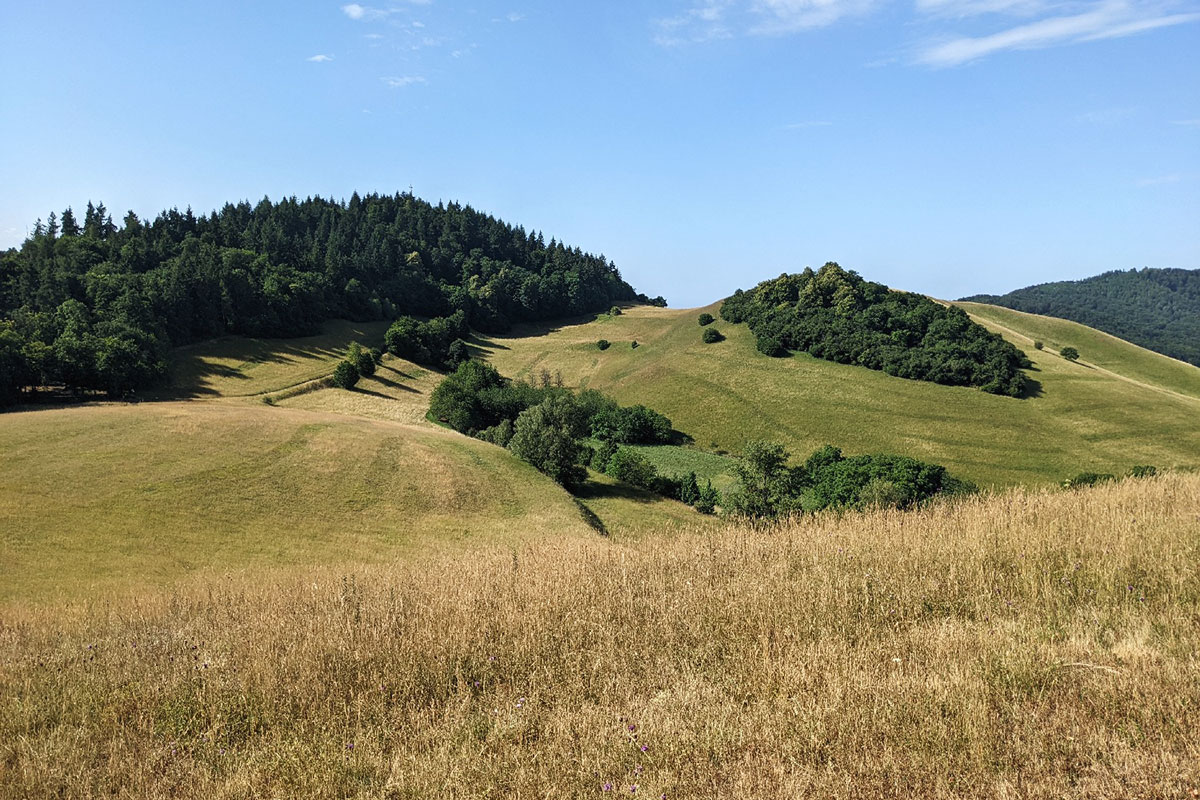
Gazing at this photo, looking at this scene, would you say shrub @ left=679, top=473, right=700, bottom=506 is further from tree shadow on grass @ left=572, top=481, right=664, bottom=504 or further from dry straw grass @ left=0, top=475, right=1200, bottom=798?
dry straw grass @ left=0, top=475, right=1200, bottom=798

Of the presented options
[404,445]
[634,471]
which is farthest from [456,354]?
[404,445]

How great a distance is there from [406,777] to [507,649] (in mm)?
2079

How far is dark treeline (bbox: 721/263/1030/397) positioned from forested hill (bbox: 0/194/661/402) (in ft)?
215

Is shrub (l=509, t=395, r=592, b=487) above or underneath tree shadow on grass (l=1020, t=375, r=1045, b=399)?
underneath

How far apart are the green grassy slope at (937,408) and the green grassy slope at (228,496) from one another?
35026mm

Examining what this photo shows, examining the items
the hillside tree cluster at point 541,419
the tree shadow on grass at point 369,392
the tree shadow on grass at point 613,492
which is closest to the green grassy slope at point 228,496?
the hillside tree cluster at point 541,419

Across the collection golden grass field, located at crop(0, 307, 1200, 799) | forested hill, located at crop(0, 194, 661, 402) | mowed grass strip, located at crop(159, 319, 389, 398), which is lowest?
golden grass field, located at crop(0, 307, 1200, 799)

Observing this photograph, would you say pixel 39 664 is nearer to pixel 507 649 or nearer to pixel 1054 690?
pixel 507 649

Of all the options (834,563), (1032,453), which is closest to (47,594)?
(834,563)

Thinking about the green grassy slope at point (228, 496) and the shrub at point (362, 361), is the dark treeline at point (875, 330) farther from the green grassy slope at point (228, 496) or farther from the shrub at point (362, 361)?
the shrub at point (362, 361)

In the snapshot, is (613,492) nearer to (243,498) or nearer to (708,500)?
(708,500)

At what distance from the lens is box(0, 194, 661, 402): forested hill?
236 ft

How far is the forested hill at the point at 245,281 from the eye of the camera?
72.0 m

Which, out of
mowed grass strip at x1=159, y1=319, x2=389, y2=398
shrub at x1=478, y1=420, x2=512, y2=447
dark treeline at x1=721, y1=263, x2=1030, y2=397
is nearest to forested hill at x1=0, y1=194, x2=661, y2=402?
mowed grass strip at x1=159, y1=319, x2=389, y2=398
